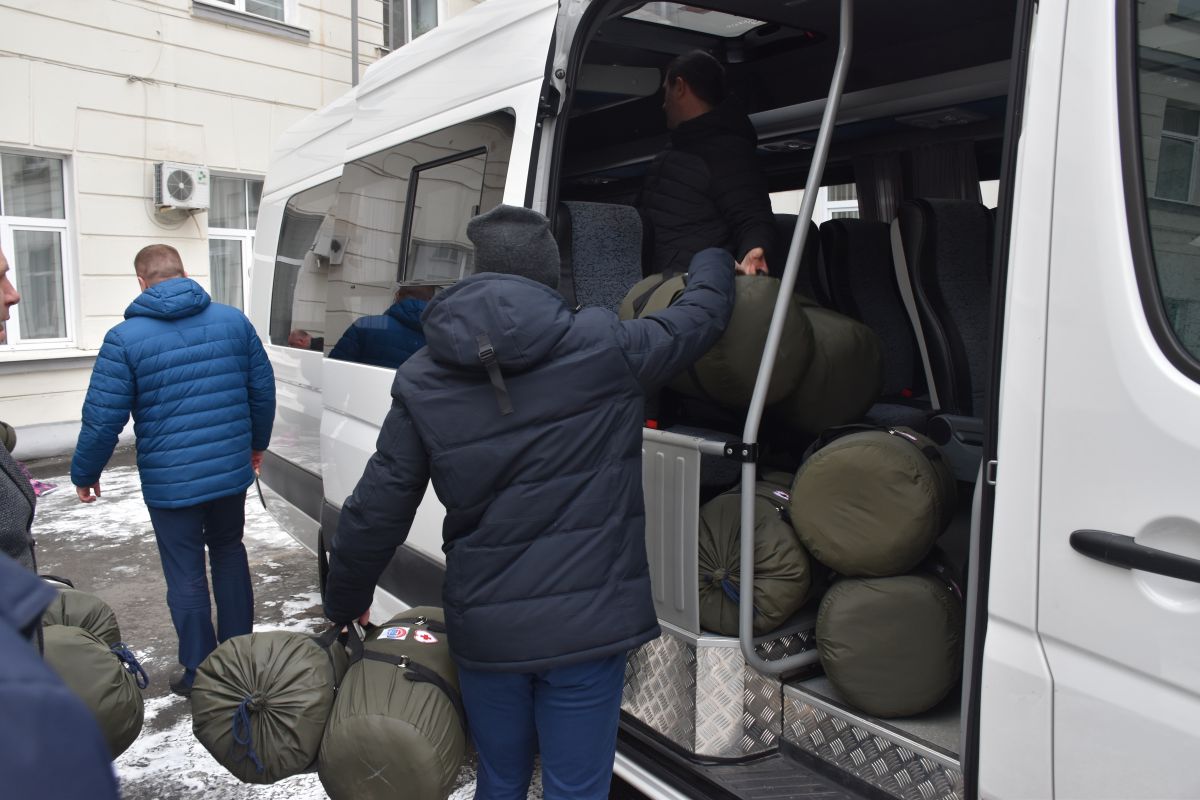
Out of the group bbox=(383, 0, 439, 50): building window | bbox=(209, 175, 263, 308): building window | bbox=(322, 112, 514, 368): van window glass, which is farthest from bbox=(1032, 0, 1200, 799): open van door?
bbox=(383, 0, 439, 50): building window

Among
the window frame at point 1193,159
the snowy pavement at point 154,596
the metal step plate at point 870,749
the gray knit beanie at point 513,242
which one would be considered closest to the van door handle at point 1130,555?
the window frame at point 1193,159

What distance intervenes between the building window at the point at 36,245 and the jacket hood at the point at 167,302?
6.43 meters

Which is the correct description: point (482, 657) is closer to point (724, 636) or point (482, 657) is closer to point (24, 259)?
point (724, 636)

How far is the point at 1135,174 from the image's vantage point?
1363 mm

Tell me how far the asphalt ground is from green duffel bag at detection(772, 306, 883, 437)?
1.34 m

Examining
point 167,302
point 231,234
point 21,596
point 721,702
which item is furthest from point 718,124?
point 231,234

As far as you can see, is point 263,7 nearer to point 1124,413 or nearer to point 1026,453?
point 1026,453

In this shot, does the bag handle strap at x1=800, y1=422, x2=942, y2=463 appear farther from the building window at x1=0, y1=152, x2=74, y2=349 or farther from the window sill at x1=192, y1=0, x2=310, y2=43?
the window sill at x1=192, y1=0, x2=310, y2=43

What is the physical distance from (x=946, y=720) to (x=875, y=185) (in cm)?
277

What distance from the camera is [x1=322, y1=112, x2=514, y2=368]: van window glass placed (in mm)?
2969

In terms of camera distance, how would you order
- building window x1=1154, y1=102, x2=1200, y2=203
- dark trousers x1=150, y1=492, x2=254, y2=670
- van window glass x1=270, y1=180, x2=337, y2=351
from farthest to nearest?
van window glass x1=270, y1=180, x2=337, y2=351
dark trousers x1=150, y1=492, x2=254, y2=670
building window x1=1154, y1=102, x2=1200, y2=203

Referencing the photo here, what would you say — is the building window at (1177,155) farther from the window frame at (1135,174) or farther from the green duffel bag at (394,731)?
the green duffel bag at (394,731)

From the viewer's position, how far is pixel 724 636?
7.68ft

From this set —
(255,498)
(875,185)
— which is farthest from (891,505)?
(255,498)
